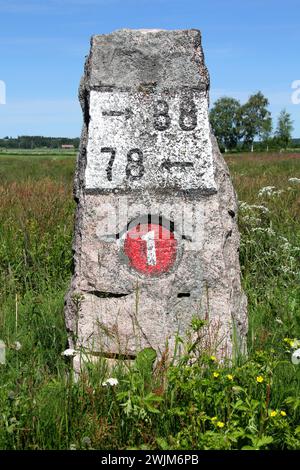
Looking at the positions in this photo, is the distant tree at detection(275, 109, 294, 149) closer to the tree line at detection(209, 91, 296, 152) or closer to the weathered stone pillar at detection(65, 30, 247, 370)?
the tree line at detection(209, 91, 296, 152)

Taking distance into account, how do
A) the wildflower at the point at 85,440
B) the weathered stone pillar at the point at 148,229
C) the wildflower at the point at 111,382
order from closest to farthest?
the wildflower at the point at 85,440, the wildflower at the point at 111,382, the weathered stone pillar at the point at 148,229

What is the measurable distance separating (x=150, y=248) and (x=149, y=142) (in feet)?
2.04

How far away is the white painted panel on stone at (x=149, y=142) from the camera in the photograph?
11.2 feet

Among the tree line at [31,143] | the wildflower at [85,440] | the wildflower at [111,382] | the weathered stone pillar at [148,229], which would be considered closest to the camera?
the wildflower at [85,440]

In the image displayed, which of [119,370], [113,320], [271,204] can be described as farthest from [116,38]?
[271,204]

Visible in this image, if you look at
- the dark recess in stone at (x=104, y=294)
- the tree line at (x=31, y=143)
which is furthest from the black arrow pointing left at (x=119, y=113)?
the tree line at (x=31, y=143)

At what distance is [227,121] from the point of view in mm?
96625

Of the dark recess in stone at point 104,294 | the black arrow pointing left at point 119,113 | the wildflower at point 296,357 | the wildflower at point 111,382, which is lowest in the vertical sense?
the wildflower at point 111,382

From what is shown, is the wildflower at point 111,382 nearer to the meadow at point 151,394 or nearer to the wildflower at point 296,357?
the meadow at point 151,394

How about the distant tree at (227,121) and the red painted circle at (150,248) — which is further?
the distant tree at (227,121)

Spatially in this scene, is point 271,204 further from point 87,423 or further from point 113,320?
point 87,423

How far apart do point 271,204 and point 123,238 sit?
13.0ft

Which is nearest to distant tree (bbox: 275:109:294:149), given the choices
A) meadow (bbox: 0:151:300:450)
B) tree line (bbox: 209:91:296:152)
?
tree line (bbox: 209:91:296:152)

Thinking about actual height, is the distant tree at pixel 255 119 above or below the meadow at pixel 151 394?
above
